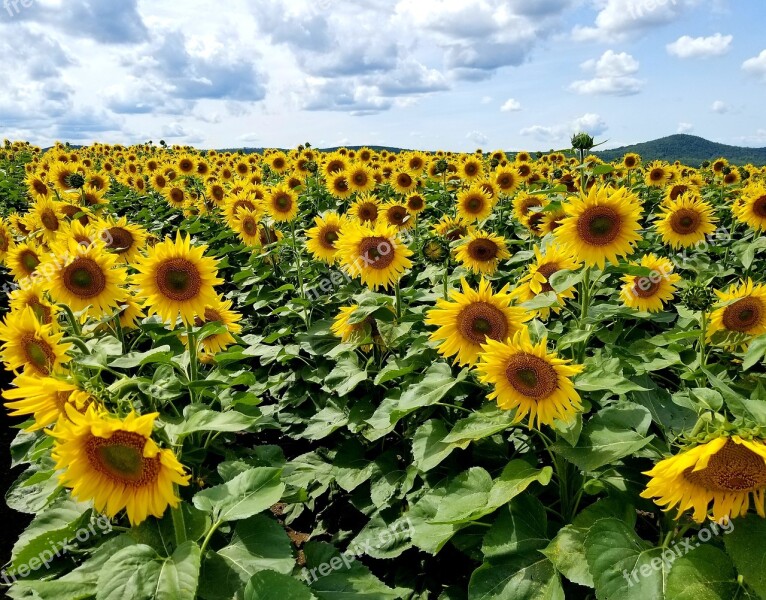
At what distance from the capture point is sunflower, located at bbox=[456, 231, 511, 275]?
17.5ft

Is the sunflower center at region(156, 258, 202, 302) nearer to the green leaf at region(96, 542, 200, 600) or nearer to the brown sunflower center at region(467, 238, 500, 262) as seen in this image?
the green leaf at region(96, 542, 200, 600)

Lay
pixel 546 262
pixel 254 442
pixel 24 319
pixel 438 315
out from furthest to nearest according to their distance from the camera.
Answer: pixel 254 442 < pixel 546 262 < pixel 438 315 < pixel 24 319

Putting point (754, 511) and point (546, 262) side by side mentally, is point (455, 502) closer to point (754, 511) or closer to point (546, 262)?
point (754, 511)

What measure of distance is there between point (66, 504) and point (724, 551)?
3.16 m

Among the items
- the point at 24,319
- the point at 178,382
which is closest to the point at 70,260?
the point at 24,319

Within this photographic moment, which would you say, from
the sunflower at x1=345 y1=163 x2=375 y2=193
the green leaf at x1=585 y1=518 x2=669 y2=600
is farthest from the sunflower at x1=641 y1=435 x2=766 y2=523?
the sunflower at x1=345 y1=163 x2=375 y2=193

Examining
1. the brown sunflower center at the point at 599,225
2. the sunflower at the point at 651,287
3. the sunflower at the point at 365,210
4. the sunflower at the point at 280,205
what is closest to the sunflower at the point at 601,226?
the brown sunflower center at the point at 599,225

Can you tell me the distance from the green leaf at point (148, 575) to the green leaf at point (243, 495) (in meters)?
0.22

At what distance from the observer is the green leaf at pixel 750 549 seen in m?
2.08

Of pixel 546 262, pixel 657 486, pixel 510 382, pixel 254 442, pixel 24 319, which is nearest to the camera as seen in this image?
pixel 657 486

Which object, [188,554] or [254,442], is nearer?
[188,554]

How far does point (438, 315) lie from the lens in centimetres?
337

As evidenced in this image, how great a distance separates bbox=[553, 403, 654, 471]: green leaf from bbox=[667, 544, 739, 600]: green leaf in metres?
0.46

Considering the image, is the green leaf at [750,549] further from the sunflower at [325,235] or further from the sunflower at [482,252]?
the sunflower at [325,235]
